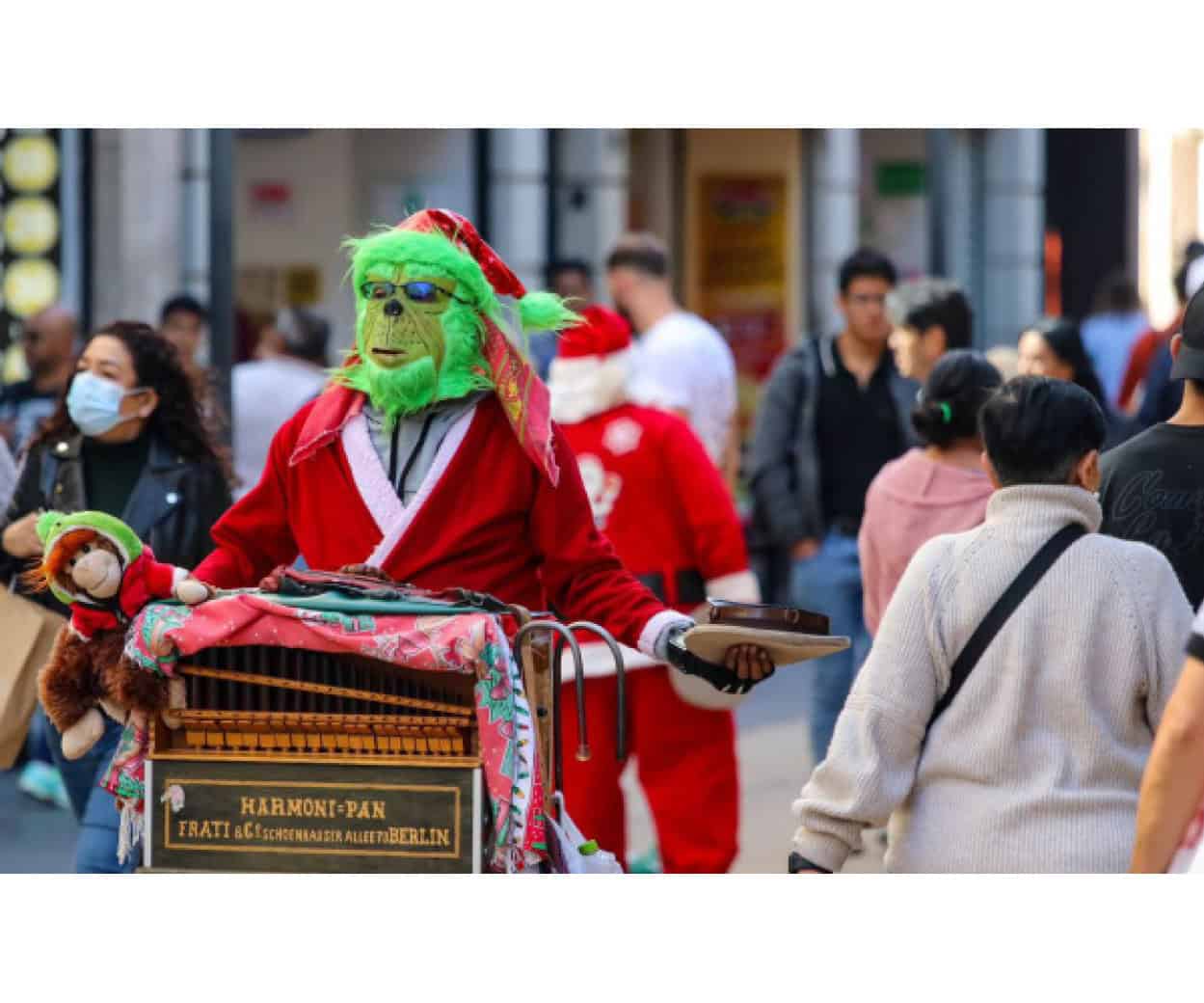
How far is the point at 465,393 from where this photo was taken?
15.9 feet

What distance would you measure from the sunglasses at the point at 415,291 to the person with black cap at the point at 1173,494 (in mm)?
1484

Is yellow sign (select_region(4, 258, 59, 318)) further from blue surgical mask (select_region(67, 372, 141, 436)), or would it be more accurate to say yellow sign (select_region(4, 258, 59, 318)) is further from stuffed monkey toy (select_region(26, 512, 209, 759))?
stuffed monkey toy (select_region(26, 512, 209, 759))

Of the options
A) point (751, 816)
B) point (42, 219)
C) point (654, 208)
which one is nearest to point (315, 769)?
point (751, 816)

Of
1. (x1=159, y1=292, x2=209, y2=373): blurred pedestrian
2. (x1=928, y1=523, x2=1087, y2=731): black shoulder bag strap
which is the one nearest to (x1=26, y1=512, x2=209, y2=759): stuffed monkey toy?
(x1=928, y1=523, x2=1087, y2=731): black shoulder bag strap

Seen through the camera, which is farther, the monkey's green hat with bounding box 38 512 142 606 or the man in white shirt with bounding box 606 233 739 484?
the man in white shirt with bounding box 606 233 739 484

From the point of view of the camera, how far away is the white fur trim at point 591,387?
7.06 metres

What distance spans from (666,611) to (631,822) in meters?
4.20

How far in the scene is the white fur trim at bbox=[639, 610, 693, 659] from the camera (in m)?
4.69

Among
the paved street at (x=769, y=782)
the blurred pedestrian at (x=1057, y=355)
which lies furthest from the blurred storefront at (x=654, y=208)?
the blurred pedestrian at (x=1057, y=355)

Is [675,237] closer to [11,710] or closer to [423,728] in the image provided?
[11,710]

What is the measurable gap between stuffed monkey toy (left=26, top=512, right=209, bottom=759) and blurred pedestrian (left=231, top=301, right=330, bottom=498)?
17.1 feet

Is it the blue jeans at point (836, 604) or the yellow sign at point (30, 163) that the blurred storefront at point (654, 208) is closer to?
the yellow sign at point (30, 163)

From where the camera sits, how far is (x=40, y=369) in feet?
31.9
